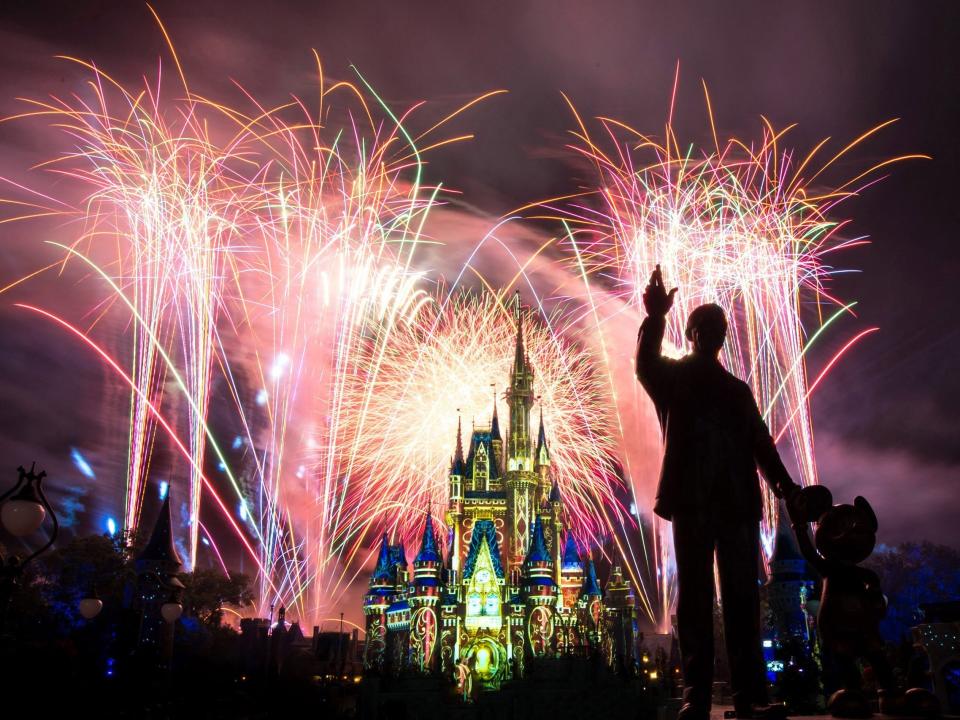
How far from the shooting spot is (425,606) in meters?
61.1

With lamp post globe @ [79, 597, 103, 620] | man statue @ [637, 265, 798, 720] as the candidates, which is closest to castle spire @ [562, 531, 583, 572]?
lamp post globe @ [79, 597, 103, 620]

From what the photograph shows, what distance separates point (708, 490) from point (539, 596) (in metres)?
59.2

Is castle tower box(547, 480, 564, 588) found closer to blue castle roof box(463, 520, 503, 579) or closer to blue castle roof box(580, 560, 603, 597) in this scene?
blue castle roof box(580, 560, 603, 597)

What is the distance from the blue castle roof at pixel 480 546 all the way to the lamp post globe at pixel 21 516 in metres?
56.1

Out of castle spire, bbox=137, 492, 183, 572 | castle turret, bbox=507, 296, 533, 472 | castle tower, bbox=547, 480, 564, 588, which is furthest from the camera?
castle turret, bbox=507, 296, 533, 472

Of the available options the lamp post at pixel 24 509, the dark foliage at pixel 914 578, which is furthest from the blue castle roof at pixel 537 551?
the lamp post at pixel 24 509

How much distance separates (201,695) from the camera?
2559 centimetres

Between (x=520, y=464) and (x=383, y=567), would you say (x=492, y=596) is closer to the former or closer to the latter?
(x=383, y=567)

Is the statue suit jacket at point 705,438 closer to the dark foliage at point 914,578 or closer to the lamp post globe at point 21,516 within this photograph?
the lamp post globe at point 21,516

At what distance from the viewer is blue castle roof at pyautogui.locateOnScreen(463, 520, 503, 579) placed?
6310 centimetres

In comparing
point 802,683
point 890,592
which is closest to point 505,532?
point 890,592

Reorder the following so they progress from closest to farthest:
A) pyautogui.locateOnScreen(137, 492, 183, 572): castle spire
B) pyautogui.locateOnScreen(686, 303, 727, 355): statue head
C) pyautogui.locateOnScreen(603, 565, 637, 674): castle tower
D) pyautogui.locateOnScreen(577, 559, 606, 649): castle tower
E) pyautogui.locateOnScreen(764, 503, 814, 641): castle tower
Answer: pyautogui.locateOnScreen(686, 303, 727, 355): statue head, pyautogui.locateOnScreen(137, 492, 183, 572): castle spire, pyautogui.locateOnScreen(764, 503, 814, 641): castle tower, pyautogui.locateOnScreen(577, 559, 606, 649): castle tower, pyautogui.locateOnScreen(603, 565, 637, 674): castle tower

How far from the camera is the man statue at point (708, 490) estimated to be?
6785 millimetres

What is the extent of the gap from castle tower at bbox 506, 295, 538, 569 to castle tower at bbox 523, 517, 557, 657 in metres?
14.3
